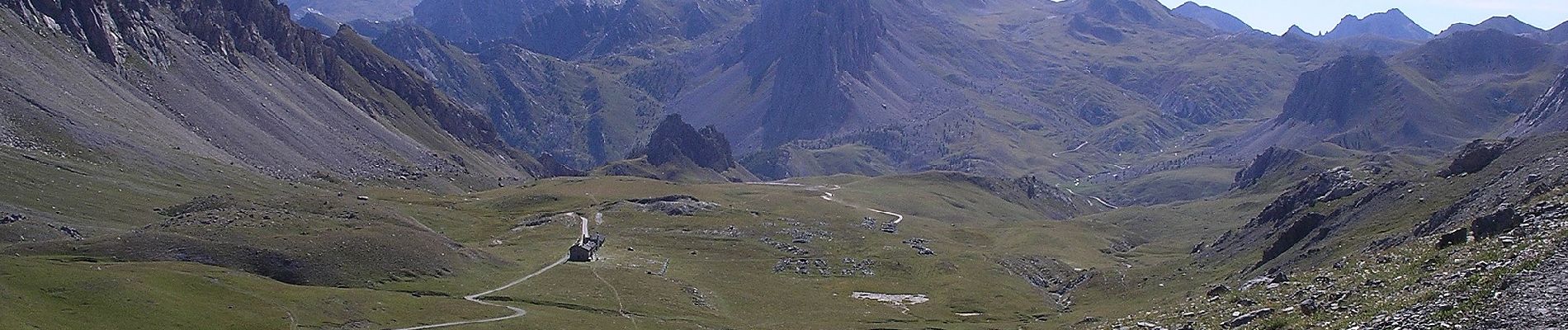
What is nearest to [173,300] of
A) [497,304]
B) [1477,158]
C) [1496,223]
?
[497,304]

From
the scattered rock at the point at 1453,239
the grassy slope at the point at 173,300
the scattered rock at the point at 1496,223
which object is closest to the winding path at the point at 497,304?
the grassy slope at the point at 173,300

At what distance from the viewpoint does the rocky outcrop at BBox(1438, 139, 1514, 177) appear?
6009 inches

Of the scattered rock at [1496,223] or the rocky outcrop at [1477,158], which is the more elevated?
the scattered rock at [1496,223]

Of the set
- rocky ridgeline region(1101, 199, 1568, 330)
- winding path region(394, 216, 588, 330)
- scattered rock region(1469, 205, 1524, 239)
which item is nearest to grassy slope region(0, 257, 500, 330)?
winding path region(394, 216, 588, 330)

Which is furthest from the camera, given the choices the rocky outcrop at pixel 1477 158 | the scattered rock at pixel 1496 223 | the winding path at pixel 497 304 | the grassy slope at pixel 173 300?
the rocky outcrop at pixel 1477 158

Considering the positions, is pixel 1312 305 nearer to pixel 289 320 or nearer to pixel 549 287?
pixel 289 320

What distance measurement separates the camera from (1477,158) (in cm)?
15712

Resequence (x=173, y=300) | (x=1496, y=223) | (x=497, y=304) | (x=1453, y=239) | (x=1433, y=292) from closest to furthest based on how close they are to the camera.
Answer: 1. (x=1433, y=292)
2. (x=1453, y=239)
3. (x=1496, y=223)
4. (x=173, y=300)
5. (x=497, y=304)

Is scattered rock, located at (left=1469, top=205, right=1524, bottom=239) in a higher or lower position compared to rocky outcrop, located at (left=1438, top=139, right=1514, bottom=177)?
higher

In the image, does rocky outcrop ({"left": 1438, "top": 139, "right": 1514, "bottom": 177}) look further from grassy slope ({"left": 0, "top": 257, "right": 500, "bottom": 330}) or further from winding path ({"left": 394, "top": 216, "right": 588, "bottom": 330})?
grassy slope ({"left": 0, "top": 257, "right": 500, "bottom": 330})

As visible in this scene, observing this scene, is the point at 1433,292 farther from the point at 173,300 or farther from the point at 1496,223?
the point at 173,300

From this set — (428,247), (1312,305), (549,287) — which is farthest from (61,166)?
(1312,305)

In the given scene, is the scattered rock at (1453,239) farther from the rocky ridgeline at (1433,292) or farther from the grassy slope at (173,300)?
the grassy slope at (173,300)

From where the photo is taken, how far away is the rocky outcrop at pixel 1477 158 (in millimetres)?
152625
